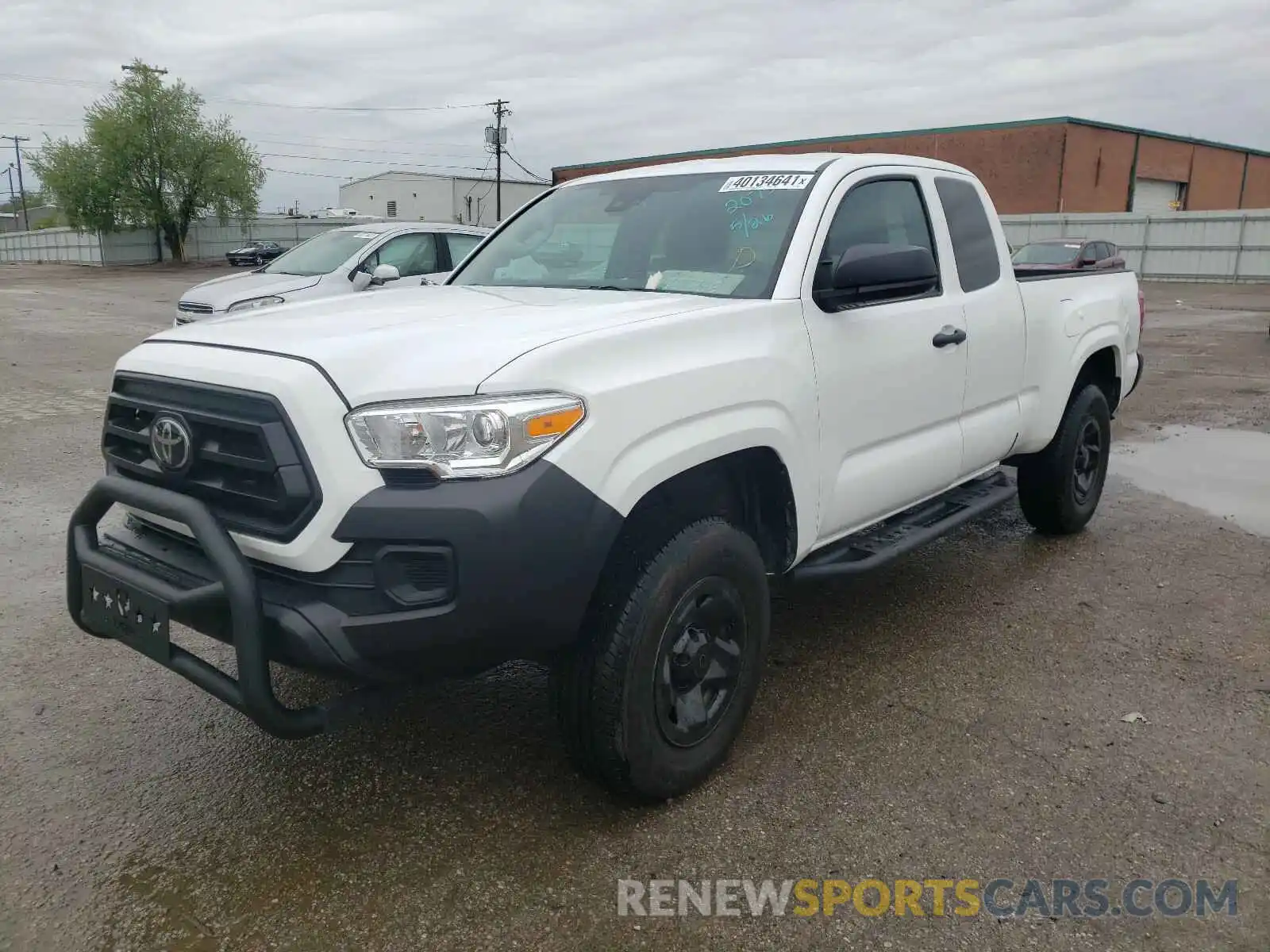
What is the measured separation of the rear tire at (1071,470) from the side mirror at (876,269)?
221 cm

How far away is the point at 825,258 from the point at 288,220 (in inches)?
2185

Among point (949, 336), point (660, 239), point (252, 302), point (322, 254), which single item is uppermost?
point (660, 239)

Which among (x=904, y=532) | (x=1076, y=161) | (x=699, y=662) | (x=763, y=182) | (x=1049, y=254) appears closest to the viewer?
(x=699, y=662)

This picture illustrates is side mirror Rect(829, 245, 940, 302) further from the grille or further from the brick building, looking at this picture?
the brick building

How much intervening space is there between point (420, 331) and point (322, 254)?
31.0ft

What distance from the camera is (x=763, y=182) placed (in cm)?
377

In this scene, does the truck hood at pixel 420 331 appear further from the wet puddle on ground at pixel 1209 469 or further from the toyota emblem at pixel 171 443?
the wet puddle on ground at pixel 1209 469

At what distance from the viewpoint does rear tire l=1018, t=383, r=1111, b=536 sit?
17.4 ft

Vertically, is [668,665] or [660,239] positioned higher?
[660,239]

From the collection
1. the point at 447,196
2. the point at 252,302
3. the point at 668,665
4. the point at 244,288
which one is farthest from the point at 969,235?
the point at 447,196

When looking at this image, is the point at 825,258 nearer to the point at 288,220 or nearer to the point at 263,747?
the point at 263,747

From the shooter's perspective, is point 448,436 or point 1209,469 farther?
point 1209,469

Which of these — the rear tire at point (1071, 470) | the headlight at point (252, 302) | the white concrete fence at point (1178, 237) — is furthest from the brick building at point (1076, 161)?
the rear tire at point (1071, 470)

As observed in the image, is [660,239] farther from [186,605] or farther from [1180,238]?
[1180,238]
